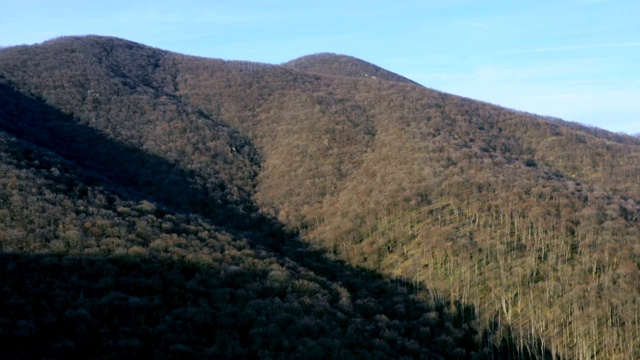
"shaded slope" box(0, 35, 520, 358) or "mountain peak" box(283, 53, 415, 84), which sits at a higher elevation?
"mountain peak" box(283, 53, 415, 84)

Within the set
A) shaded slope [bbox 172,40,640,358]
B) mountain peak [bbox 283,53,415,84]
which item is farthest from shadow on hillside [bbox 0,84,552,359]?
mountain peak [bbox 283,53,415,84]

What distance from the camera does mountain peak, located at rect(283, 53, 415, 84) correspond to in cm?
6175

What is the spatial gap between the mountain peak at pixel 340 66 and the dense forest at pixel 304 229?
26589mm

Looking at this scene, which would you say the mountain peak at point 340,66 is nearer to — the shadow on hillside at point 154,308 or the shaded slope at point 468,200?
the shaded slope at point 468,200

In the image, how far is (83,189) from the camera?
17656 mm

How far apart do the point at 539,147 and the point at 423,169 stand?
33.0ft

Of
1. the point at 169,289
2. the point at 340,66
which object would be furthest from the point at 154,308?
the point at 340,66

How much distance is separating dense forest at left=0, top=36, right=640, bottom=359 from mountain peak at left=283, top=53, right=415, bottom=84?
26.6m

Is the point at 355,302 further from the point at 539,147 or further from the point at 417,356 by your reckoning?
the point at 539,147

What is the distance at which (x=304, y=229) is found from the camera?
20734 mm

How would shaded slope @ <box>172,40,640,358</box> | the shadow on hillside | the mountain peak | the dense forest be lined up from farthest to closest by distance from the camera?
the mountain peak → shaded slope @ <box>172,40,640,358</box> → the dense forest → the shadow on hillside

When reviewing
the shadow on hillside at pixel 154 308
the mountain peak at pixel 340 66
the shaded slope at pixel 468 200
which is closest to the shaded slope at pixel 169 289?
the shadow on hillside at pixel 154 308

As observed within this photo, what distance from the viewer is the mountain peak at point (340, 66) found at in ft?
203

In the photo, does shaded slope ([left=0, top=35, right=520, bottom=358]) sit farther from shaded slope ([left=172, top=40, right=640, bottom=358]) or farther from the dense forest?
shaded slope ([left=172, top=40, right=640, bottom=358])
